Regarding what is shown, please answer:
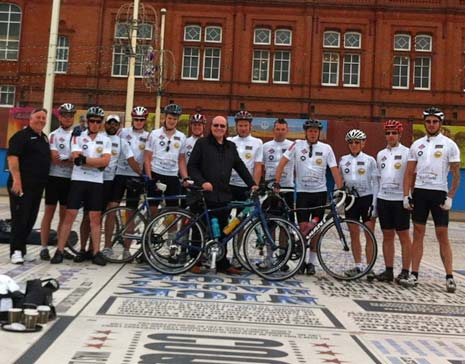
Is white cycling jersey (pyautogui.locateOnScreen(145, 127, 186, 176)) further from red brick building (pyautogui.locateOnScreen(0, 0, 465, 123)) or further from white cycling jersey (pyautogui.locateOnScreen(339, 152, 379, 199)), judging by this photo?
red brick building (pyautogui.locateOnScreen(0, 0, 465, 123))

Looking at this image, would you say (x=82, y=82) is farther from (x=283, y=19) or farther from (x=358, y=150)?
(x=358, y=150)

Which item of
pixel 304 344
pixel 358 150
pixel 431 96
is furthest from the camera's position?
pixel 431 96

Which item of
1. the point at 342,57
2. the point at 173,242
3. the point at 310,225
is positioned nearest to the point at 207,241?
the point at 173,242

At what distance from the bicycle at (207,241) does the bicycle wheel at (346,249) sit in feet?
1.67

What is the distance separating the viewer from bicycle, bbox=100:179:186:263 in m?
7.33

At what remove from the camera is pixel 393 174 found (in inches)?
276

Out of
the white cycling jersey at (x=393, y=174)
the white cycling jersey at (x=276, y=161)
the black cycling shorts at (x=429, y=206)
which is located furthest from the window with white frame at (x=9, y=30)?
the black cycling shorts at (x=429, y=206)

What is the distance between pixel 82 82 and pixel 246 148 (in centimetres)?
3295

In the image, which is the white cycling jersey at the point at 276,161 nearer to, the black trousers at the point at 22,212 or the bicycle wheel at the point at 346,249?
the bicycle wheel at the point at 346,249

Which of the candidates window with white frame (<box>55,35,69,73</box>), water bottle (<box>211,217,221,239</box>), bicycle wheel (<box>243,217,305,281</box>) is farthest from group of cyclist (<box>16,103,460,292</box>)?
window with white frame (<box>55,35,69,73</box>)

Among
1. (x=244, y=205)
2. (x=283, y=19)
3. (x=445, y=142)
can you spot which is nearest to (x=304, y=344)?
(x=244, y=205)

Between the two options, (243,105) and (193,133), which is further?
(243,105)

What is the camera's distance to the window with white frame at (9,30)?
38.6 metres

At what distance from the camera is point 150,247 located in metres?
6.81
